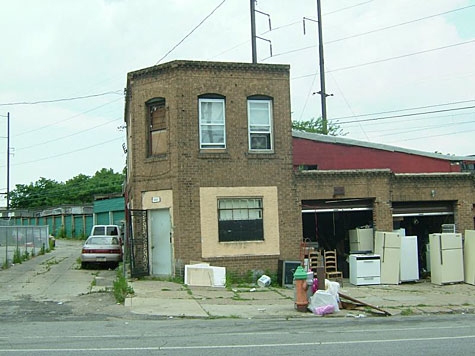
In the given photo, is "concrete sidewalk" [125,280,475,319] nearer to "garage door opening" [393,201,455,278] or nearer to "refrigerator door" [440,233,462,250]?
"refrigerator door" [440,233,462,250]

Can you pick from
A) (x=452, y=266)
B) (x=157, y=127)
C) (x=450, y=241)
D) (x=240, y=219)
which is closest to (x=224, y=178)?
(x=240, y=219)

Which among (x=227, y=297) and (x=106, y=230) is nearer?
(x=227, y=297)

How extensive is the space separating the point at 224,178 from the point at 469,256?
8.35 meters

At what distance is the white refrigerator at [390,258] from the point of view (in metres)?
19.9

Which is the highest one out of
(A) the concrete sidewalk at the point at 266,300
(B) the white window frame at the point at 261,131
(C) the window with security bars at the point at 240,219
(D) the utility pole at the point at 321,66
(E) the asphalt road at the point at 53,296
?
(D) the utility pole at the point at 321,66

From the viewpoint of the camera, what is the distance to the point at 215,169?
19.9 metres

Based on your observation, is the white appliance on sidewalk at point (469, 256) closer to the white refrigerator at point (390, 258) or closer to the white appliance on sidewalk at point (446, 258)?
the white appliance on sidewalk at point (446, 258)

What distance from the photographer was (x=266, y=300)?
53.4ft

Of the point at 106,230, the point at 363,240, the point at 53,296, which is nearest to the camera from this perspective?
the point at 53,296

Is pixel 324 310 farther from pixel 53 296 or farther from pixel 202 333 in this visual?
pixel 53 296

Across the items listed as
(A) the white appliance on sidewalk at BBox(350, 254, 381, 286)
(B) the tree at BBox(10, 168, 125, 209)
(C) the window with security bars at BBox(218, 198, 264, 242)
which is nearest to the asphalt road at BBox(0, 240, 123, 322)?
(C) the window with security bars at BBox(218, 198, 264, 242)

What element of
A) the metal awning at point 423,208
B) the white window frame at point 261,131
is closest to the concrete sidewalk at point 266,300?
the metal awning at point 423,208

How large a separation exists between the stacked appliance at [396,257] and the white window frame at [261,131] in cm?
471

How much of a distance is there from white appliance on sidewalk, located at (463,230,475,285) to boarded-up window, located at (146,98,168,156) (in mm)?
10278
